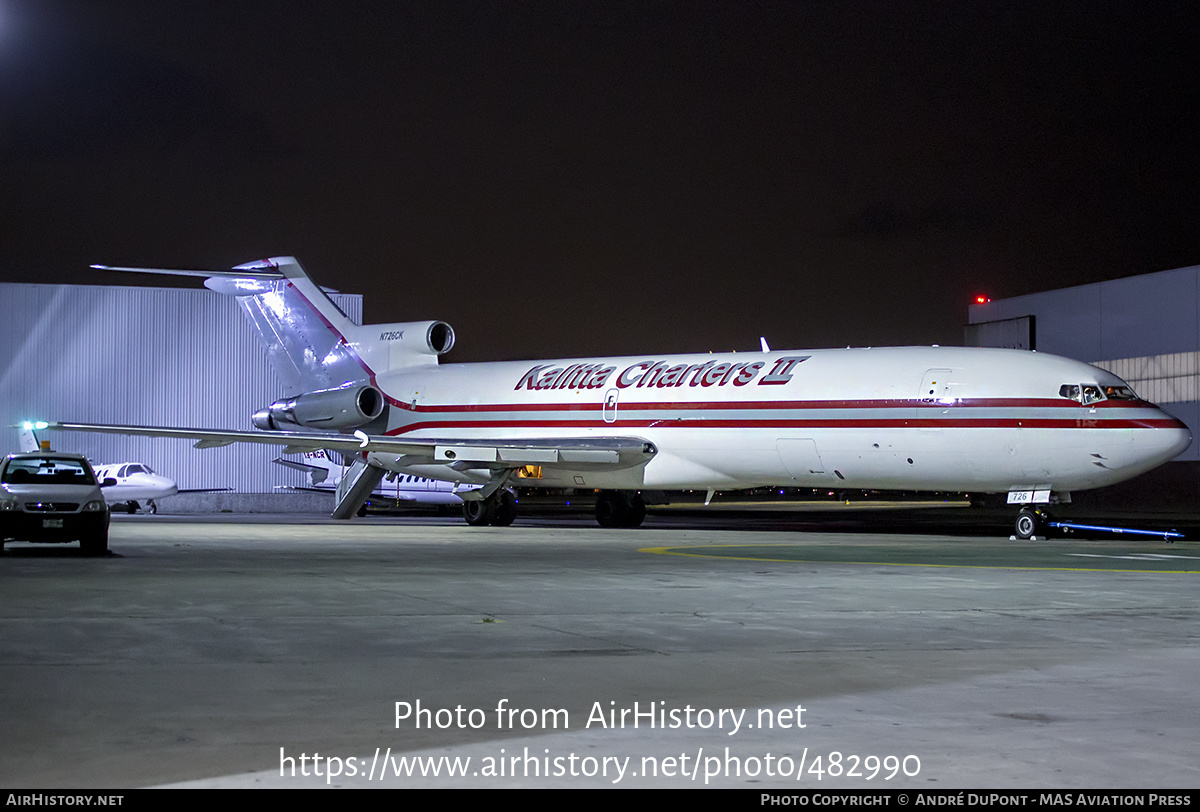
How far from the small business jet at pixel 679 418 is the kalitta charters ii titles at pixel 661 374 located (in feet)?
0.16

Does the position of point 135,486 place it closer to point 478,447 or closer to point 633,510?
point 478,447

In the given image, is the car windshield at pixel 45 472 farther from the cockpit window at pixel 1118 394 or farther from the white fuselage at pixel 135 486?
the white fuselage at pixel 135 486

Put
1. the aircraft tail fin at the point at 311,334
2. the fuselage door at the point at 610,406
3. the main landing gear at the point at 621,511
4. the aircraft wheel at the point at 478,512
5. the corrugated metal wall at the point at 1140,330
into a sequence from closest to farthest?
the fuselage door at the point at 610,406 → the aircraft wheel at the point at 478,512 → the main landing gear at the point at 621,511 → the aircraft tail fin at the point at 311,334 → the corrugated metal wall at the point at 1140,330

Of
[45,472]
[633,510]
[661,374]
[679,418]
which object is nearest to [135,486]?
[633,510]

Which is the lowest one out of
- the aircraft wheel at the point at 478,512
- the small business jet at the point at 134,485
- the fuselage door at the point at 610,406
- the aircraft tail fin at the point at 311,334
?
the aircraft wheel at the point at 478,512

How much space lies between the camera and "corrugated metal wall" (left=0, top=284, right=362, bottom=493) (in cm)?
4781

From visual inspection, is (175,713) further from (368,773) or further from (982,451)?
(982,451)

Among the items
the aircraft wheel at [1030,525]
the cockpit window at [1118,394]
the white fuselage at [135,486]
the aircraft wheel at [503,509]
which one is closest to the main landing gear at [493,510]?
the aircraft wheel at [503,509]

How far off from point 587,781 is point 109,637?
5578 mm

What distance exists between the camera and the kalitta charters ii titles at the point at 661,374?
2784 cm

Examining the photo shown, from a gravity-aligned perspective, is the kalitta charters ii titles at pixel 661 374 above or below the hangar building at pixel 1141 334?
below

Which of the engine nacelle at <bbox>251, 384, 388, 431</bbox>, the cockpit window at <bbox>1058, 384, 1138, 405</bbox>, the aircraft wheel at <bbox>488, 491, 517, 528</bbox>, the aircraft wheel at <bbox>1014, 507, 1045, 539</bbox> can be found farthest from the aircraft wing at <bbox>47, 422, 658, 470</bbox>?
the cockpit window at <bbox>1058, 384, 1138, 405</bbox>

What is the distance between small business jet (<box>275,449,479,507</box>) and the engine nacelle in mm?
3814
